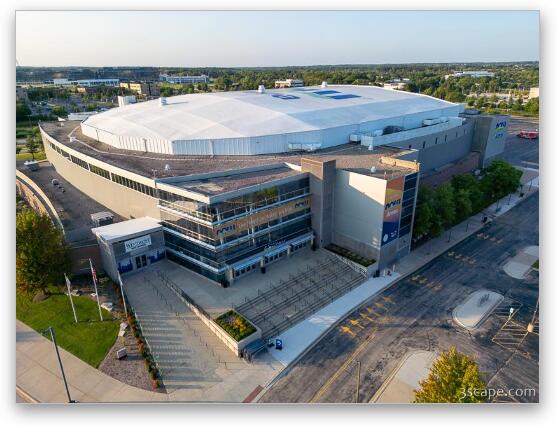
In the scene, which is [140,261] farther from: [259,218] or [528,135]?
[528,135]

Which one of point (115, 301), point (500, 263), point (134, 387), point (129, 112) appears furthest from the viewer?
point (129, 112)

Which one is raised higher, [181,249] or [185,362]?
[181,249]

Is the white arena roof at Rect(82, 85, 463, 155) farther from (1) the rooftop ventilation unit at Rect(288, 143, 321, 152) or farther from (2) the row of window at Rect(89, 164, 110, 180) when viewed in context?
(2) the row of window at Rect(89, 164, 110, 180)

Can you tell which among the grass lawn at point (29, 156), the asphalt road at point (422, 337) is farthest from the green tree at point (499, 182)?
the grass lawn at point (29, 156)

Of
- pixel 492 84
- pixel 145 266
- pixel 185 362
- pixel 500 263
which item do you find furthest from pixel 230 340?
pixel 492 84

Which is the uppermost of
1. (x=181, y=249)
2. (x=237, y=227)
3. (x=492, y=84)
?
(x=492, y=84)

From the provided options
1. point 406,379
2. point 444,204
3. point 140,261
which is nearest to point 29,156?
point 140,261

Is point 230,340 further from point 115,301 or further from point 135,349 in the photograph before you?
point 115,301
